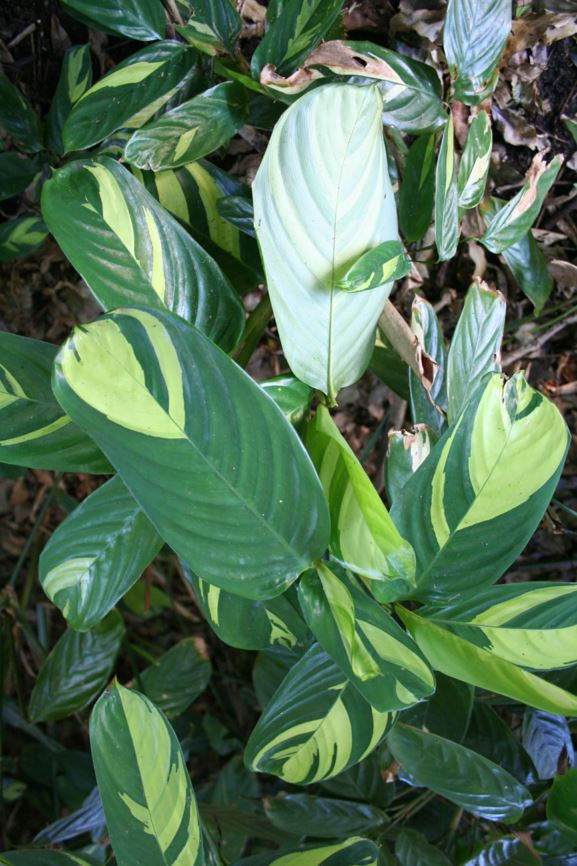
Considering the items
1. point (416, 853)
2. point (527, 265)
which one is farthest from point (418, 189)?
point (416, 853)

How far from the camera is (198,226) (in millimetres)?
825

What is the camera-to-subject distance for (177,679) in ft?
4.07

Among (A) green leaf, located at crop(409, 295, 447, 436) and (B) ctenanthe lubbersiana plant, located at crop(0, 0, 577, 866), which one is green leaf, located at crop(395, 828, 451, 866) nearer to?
(B) ctenanthe lubbersiana plant, located at crop(0, 0, 577, 866)

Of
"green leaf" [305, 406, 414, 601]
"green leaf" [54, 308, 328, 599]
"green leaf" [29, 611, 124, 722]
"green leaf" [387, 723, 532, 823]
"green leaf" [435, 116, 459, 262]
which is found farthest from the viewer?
"green leaf" [29, 611, 124, 722]

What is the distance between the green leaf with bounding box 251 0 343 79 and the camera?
2.22 ft

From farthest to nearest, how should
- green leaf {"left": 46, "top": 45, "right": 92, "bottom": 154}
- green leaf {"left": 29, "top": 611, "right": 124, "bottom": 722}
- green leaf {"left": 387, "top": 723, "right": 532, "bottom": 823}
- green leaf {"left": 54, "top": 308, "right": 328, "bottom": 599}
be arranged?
green leaf {"left": 29, "top": 611, "right": 124, "bottom": 722} < green leaf {"left": 46, "top": 45, "right": 92, "bottom": 154} < green leaf {"left": 387, "top": 723, "right": 532, "bottom": 823} < green leaf {"left": 54, "top": 308, "right": 328, "bottom": 599}

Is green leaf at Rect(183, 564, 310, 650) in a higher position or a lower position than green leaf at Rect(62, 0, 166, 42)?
lower

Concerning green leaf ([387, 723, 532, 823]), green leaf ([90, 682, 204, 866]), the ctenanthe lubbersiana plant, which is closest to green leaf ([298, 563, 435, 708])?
the ctenanthe lubbersiana plant

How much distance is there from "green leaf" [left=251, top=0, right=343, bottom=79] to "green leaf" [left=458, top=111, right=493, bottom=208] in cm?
19

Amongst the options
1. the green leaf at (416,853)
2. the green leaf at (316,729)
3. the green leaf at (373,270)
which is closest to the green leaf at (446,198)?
the green leaf at (373,270)

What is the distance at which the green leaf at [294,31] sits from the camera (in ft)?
2.22

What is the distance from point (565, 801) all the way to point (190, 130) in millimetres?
844

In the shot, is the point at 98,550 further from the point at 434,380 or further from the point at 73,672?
the point at 73,672

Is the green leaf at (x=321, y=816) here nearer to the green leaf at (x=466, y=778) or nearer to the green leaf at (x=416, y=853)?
the green leaf at (x=416, y=853)
